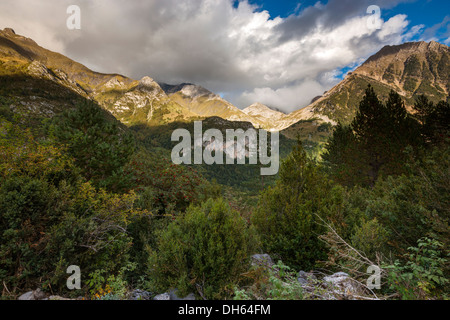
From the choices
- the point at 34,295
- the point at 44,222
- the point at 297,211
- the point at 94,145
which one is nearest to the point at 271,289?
the point at 297,211

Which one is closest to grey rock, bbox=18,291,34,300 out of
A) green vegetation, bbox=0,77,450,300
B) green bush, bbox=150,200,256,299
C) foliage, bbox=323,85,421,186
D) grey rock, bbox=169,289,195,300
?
green vegetation, bbox=0,77,450,300

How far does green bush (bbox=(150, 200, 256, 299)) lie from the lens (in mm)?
3880

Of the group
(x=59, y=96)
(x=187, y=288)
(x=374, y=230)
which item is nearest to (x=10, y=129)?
(x=187, y=288)

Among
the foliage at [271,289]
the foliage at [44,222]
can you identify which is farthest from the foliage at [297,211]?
the foliage at [44,222]

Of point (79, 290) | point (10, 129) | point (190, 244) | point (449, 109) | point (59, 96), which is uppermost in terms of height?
point (59, 96)

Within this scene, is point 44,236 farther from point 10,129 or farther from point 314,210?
point 314,210

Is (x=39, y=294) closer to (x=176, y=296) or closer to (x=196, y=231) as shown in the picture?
(x=176, y=296)

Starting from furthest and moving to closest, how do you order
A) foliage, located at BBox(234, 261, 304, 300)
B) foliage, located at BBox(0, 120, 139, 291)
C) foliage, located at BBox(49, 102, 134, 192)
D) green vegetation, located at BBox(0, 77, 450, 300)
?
foliage, located at BBox(49, 102, 134, 192)
foliage, located at BBox(0, 120, 139, 291)
green vegetation, located at BBox(0, 77, 450, 300)
foliage, located at BBox(234, 261, 304, 300)

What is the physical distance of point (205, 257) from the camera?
411cm

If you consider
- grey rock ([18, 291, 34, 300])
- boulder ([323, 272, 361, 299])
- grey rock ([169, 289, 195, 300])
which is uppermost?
boulder ([323, 272, 361, 299])

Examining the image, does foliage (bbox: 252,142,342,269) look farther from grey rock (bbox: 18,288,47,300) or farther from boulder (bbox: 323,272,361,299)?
grey rock (bbox: 18,288,47,300)

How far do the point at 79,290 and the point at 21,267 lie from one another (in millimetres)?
1158

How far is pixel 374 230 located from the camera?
5750 mm

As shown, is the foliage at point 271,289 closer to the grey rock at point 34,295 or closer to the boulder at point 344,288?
the boulder at point 344,288
